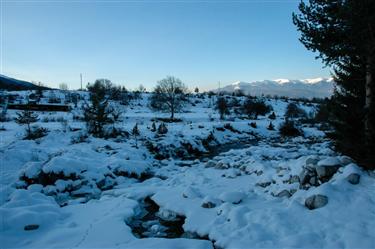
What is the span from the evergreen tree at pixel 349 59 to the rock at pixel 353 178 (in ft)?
1.92

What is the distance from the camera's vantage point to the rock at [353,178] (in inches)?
288

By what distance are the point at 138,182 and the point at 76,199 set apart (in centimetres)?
317

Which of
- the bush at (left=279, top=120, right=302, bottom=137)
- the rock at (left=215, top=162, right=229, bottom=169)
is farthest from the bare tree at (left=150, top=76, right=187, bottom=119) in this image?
the rock at (left=215, top=162, right=229, bottom=169)

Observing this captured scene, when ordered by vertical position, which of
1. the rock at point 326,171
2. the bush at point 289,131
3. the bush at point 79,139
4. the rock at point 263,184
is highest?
the rock at point 326,171

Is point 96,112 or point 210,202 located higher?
point 96,112

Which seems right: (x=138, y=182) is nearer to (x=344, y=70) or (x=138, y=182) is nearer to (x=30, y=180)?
(x=30, y=180)

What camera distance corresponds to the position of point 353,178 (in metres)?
7.37

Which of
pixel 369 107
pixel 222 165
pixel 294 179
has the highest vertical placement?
pixel 369 107

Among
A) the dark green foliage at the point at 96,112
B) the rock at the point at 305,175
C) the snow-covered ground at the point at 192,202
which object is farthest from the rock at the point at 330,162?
the dark green foliage at the point at 96,112

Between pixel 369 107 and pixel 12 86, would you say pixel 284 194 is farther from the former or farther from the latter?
pixel 12 86

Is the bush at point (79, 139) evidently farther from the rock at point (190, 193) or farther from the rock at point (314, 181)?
the rock at point (314, 181)

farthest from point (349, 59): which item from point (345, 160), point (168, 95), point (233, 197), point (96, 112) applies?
point (168, 95)

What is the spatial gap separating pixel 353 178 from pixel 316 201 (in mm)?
1329

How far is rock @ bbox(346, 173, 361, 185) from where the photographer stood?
7312 mm
